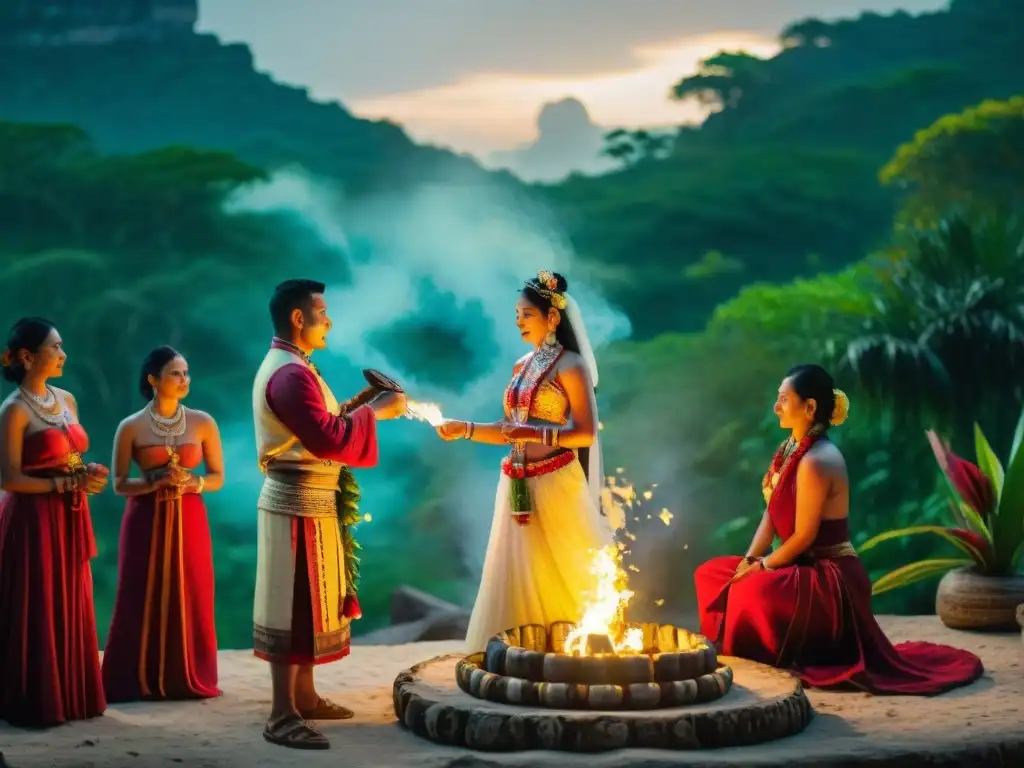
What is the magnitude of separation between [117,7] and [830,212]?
27.7 feet

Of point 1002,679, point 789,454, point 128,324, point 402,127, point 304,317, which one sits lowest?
point 1002,679

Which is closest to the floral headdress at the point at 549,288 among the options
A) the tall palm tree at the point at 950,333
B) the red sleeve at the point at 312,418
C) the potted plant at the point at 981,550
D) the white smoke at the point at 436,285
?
the red sleeve at the point at 312,418

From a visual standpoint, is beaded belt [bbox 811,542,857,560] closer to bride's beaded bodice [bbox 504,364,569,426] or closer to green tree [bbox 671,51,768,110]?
bride's beaded bodice [bbox 504,364,569,426]

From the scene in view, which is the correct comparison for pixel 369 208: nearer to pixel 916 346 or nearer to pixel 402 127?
pixel 402 127

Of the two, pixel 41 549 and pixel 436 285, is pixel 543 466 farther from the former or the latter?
pixel 436 285

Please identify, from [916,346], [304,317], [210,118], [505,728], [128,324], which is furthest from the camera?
[210,118]

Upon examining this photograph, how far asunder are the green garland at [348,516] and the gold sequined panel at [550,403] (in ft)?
3.11

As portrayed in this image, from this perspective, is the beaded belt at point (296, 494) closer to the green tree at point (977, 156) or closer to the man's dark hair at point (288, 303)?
the man's dark hair at point (288, 303)

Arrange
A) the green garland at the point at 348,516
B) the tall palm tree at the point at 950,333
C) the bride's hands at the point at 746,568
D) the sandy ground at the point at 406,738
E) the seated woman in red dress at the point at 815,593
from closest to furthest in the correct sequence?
1. the sandy ground at the point at 406,738
2. the green garland at the point at 348,516
3. the seated woman in red dress at the point at 815,593
4. the bride's hands at the point at 746,568
5. the tall palm tree at the point at 950,333

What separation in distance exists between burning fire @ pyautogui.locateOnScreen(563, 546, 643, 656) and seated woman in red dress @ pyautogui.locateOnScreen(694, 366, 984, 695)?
72 centimetres

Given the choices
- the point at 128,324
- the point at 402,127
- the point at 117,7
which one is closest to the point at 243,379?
the point at 128,324

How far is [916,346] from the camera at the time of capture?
11.1 meters

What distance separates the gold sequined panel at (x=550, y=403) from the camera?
20.4 feet

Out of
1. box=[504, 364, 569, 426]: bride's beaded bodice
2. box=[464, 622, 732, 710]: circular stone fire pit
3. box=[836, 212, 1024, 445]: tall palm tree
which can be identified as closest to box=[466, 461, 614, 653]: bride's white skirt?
box=[504, 364, 569, 426]: bride's beaded bodice
